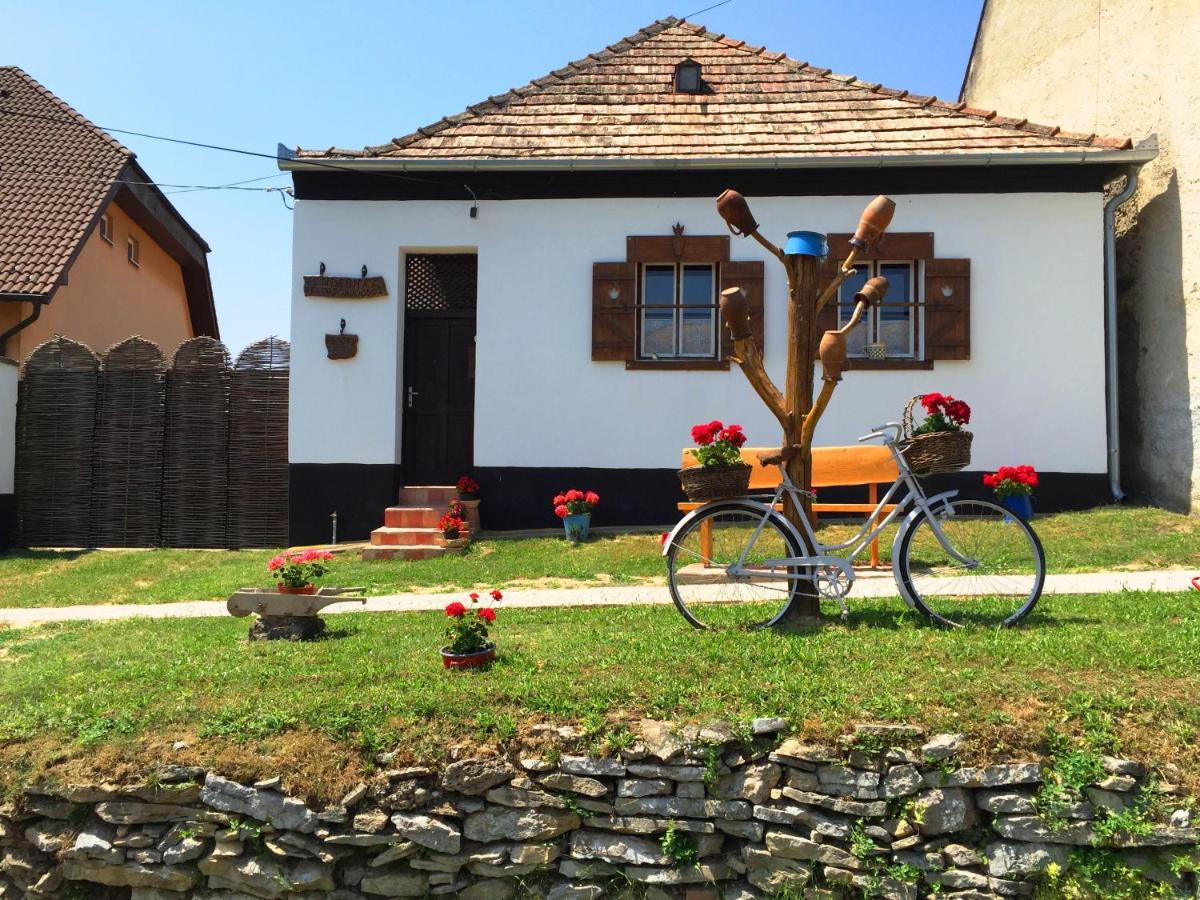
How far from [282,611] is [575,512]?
4379 millimetres

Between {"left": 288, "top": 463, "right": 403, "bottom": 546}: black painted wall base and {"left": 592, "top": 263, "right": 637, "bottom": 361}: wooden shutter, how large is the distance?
291 centimetres

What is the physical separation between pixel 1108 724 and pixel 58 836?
4.41 m

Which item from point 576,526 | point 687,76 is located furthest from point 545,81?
point 576,526

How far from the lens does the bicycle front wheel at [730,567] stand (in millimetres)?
4832

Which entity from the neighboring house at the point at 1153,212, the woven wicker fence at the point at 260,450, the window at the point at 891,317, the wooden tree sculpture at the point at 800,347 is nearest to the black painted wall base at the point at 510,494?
the woven wicker fence at the point at 260,450

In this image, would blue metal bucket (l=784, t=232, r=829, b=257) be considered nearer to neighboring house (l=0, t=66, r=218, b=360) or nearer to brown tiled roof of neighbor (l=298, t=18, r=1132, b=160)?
brown tiled roof of neighbor (l=298, t=18, r=1132, b=160)

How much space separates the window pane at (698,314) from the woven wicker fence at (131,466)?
640cm

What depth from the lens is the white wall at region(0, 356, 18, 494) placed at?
10406mm

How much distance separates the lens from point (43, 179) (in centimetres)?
1459

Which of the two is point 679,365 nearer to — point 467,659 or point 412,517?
point 412,517

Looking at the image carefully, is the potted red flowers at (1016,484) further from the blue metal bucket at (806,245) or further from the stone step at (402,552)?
the stone step at (402,552)

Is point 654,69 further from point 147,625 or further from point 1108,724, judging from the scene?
point 1108,724

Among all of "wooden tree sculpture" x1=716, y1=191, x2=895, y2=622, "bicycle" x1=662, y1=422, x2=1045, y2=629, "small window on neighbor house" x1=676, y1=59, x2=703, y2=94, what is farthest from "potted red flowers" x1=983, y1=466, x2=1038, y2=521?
"small window on neighbor house" x1=676, y1=59, x2=703, y2=94

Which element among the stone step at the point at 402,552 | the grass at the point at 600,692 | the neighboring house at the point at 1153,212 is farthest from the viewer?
the stone step at the point at 402,552
